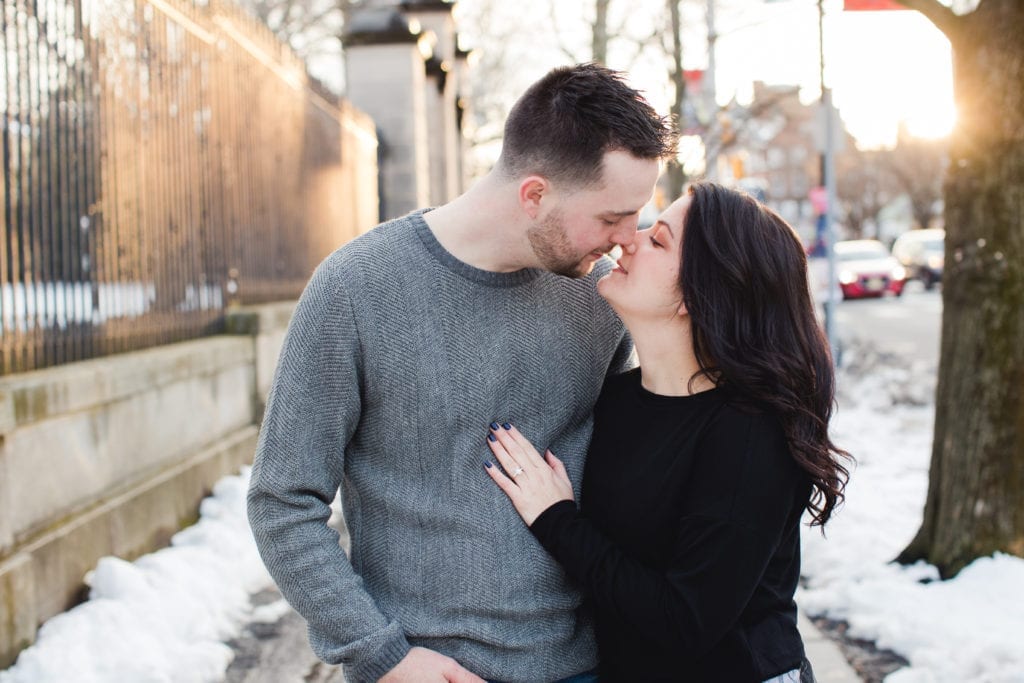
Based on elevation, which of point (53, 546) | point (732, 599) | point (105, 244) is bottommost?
point (53, 546)

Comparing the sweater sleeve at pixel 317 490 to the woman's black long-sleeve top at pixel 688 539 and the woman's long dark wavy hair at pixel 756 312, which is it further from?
the woman's long dark wavy hair at pixel 756 312

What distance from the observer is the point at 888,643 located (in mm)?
4676

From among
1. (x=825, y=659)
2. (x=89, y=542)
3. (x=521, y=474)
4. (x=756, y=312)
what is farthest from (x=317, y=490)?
(x=89, y=542)

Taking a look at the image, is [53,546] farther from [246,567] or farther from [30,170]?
[30,170]

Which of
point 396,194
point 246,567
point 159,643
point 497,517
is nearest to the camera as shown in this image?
point 497,517

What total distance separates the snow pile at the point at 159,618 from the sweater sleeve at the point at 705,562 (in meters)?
2.60

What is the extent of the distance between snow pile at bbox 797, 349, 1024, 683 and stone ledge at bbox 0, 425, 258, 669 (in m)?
3.49

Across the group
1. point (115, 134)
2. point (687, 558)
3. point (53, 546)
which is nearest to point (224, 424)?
point (115, 134)

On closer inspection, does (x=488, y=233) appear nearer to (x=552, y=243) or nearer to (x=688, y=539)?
(x=552, y=243)

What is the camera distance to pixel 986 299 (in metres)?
5.06

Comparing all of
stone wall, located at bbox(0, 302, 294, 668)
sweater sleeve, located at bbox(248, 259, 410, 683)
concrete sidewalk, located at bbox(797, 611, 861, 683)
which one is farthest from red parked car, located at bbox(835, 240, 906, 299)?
sweater sleeve, located at bbox(248, 259, 410, 683)

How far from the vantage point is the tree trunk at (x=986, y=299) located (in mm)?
4945

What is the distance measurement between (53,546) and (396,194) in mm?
9978

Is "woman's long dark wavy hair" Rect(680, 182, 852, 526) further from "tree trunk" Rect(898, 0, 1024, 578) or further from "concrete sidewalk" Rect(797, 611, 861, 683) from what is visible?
"tree trunk" Rect(898, 0, 1024, 578)
